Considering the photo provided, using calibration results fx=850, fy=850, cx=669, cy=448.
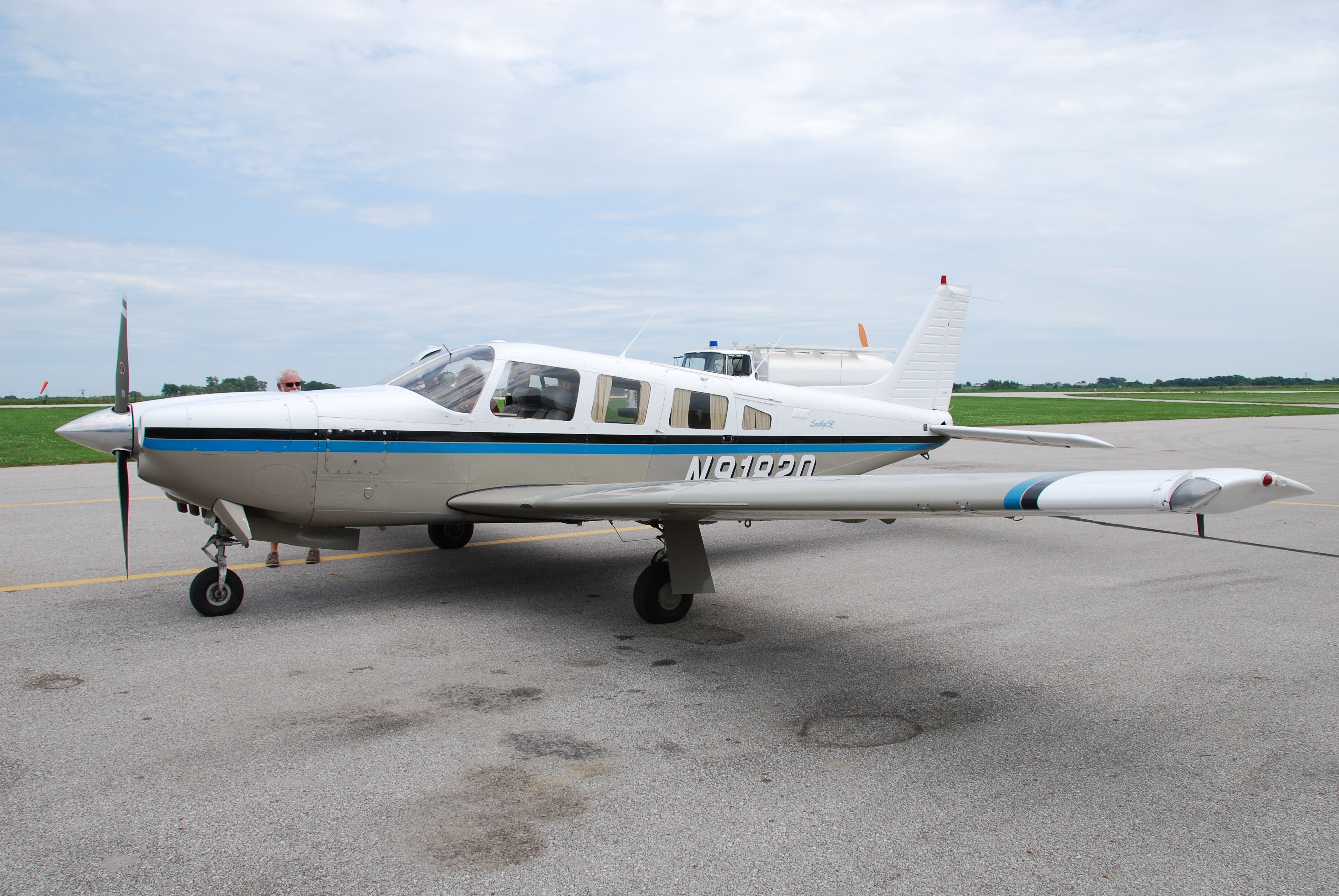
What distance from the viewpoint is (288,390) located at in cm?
772

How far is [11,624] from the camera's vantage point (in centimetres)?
553

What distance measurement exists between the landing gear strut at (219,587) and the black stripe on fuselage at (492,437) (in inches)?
29.3

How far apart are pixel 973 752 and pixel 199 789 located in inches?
127

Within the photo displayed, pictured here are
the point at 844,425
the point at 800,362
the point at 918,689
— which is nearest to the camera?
the point at 918,689

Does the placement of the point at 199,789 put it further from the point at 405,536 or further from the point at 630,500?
the point at 405,536

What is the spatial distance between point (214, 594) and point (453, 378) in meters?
2.21

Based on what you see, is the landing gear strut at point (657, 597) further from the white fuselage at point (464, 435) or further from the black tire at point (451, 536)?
the black tire at point (451, 536)

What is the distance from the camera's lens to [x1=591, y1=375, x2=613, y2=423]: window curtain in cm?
674

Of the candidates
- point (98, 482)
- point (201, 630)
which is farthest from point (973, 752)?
point (98, 482)

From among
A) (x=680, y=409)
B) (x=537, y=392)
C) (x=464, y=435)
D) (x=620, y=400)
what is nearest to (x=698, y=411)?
(x=680, y=409)

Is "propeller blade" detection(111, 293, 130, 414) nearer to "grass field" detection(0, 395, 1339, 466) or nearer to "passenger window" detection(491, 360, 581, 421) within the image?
"passenger window" detection(491, 360, 581, 421)

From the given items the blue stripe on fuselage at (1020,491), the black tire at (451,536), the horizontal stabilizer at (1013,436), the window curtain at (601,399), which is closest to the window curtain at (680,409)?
Result: the window curtain at (601,399)

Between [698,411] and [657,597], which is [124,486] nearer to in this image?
[657,597]

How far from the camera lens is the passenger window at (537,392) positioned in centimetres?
639
